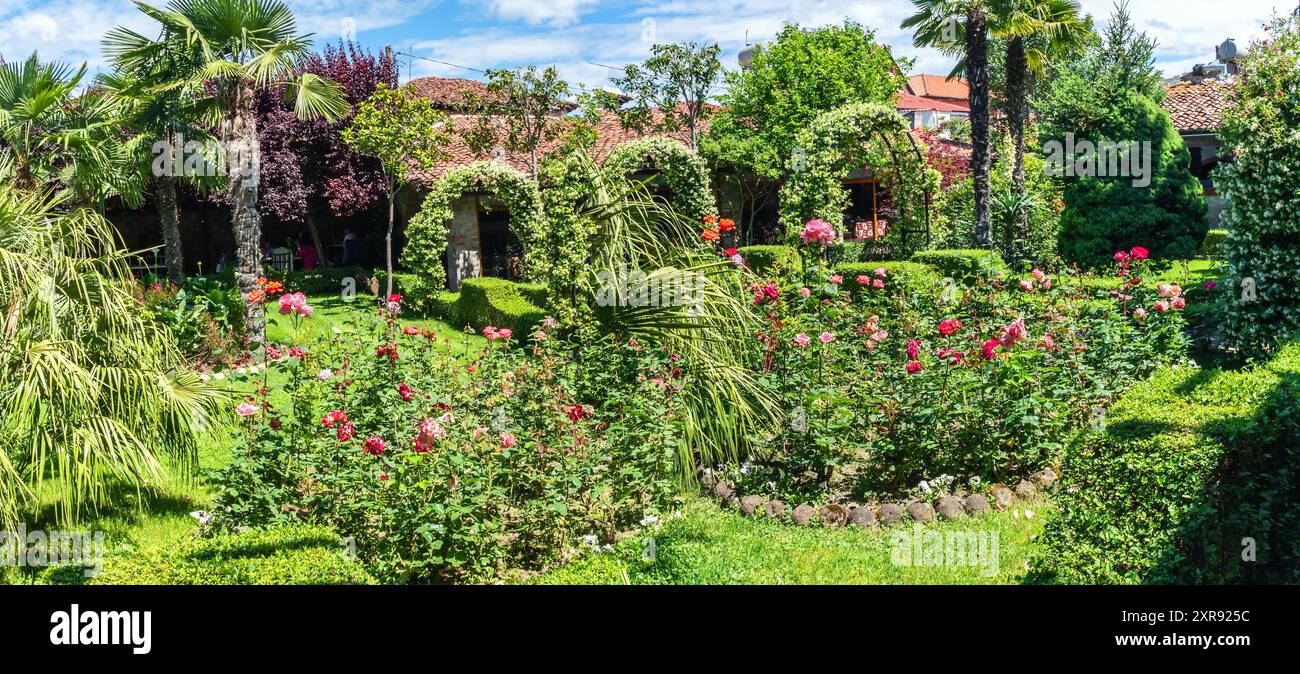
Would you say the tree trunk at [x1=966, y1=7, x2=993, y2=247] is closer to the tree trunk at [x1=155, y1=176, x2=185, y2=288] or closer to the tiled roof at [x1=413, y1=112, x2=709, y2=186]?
the tiled roof at [x1=413, y1=112, x2=709, y2=186]

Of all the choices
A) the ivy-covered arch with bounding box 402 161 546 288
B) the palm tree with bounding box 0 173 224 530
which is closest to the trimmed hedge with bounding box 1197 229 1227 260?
the ivy-covered arch with bounding box 402 161 546 288

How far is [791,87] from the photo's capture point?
1097 inches

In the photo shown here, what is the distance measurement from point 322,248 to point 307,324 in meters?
10.4

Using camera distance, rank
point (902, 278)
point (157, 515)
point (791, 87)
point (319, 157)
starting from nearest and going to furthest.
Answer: point (157, 515) < point (902, 278) < point (319, 157) < point (791, 87)

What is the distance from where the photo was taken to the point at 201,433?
6.53 meters

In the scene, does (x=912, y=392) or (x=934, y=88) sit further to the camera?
(x=934, y=88)

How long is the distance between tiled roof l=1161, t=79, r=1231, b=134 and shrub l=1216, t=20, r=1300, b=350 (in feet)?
73.6

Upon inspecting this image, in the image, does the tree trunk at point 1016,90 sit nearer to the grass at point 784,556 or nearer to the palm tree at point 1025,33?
the palm tree at point 1025,33

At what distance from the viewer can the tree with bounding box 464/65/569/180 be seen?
72.6 feet

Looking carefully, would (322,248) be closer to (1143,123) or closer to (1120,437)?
(1143,123)

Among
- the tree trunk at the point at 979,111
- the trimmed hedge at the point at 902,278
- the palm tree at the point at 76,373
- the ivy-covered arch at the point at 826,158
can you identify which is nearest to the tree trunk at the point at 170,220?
the ivy-covered arch at the point at 826,158

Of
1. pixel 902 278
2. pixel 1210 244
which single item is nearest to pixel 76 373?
pixel 902 278

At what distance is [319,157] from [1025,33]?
48.1ft

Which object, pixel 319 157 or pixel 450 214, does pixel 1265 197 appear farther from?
pixel 319 157
